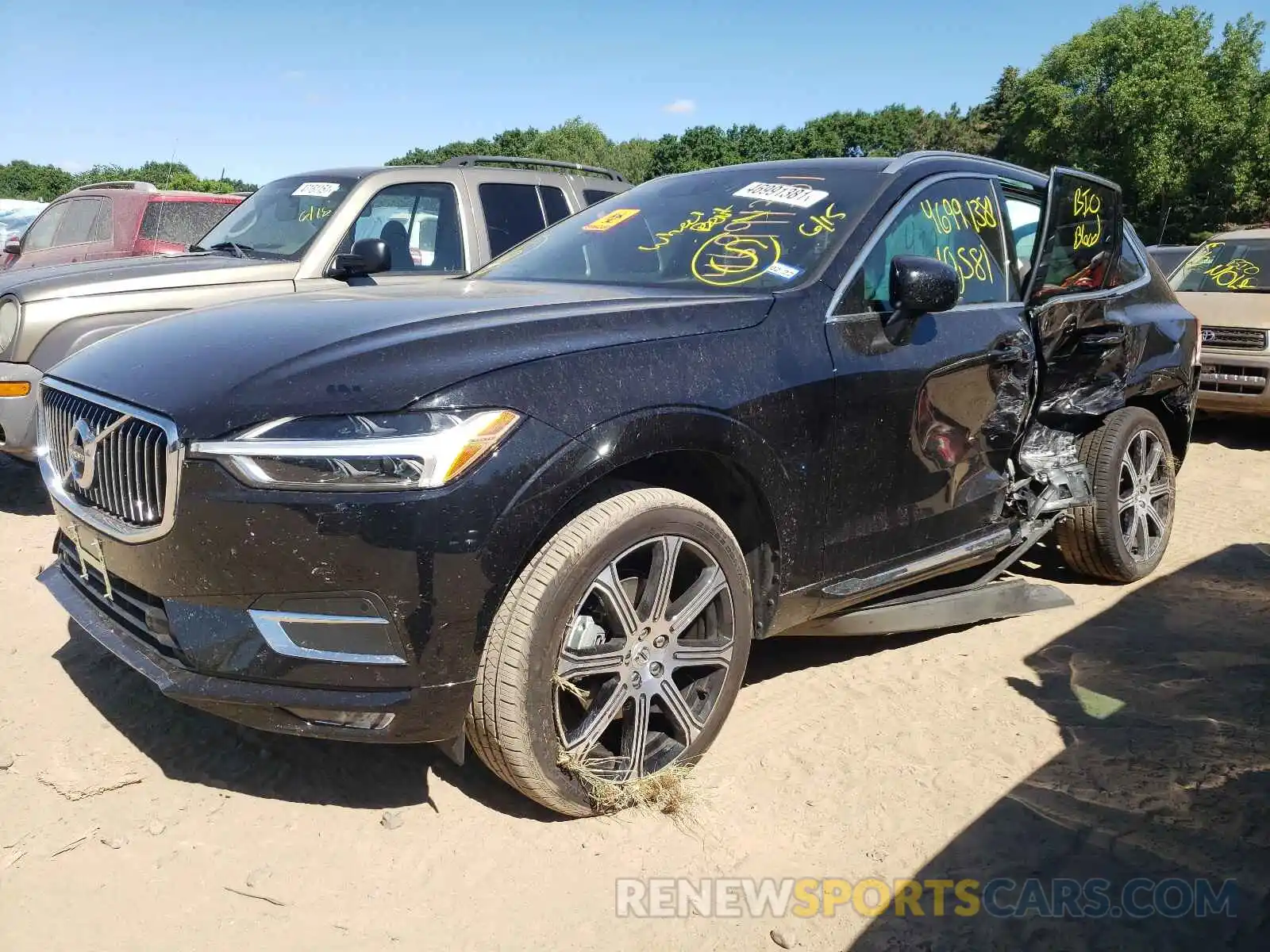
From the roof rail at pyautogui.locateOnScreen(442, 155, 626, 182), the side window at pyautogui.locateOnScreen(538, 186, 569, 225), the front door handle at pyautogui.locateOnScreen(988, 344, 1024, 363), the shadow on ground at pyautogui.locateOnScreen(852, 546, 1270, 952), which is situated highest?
the roof rail at pyautogui.locateOnScreen(442, 155, 626, 182)

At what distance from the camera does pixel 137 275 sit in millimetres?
5414

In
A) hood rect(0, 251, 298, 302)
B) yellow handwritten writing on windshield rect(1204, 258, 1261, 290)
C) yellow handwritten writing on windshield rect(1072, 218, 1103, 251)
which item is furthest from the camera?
yellow handwritten writing on windshield rect(1204, 258, 1261, 290)

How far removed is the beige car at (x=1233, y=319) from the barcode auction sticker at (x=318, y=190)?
6544 mm

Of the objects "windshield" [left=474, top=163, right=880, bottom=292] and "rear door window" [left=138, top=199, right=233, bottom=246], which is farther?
"rear door window" [left=138, top=199, right=233, bottom=246]

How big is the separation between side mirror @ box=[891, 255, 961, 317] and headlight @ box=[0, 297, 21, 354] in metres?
4.53

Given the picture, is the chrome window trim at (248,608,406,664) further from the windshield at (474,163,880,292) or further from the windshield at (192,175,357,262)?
the windshield at (192,175,357,262)

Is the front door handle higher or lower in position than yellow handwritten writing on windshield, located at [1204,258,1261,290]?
lower

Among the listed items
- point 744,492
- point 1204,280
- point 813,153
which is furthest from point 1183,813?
point 813,153

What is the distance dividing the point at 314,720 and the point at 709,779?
118 cm

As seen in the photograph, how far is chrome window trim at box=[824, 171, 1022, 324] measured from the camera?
311 cm

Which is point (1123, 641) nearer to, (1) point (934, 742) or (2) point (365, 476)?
(1) point (934, 742)

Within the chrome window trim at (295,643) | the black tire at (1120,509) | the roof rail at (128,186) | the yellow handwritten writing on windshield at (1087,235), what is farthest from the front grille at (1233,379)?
the roof rail at (128,186)

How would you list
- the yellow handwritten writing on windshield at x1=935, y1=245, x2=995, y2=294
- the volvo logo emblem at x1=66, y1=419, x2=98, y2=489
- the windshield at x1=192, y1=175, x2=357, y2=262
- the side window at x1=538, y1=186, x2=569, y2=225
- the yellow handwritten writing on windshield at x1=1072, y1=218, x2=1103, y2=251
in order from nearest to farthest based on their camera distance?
the volvo logo emblem at x1=66, y1=419, x2=98, y2=489 < the yellow handwritten writing on windshield at x1=935, y1=245, x2=995, y2=294 < the yellow handwritten writing on windshield at x1=1072, y1=218, x2=1103, y2=251 < the windshield at x1=192, y1=175, x2=357, y2=262 < the side window at x1=538, y1=186, x2=569, y2=225

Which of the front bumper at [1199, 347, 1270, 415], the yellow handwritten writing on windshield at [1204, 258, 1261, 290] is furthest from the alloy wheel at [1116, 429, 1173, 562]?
the yellow handwritten writing on windshield at [1204, 258, 1261, 290]
